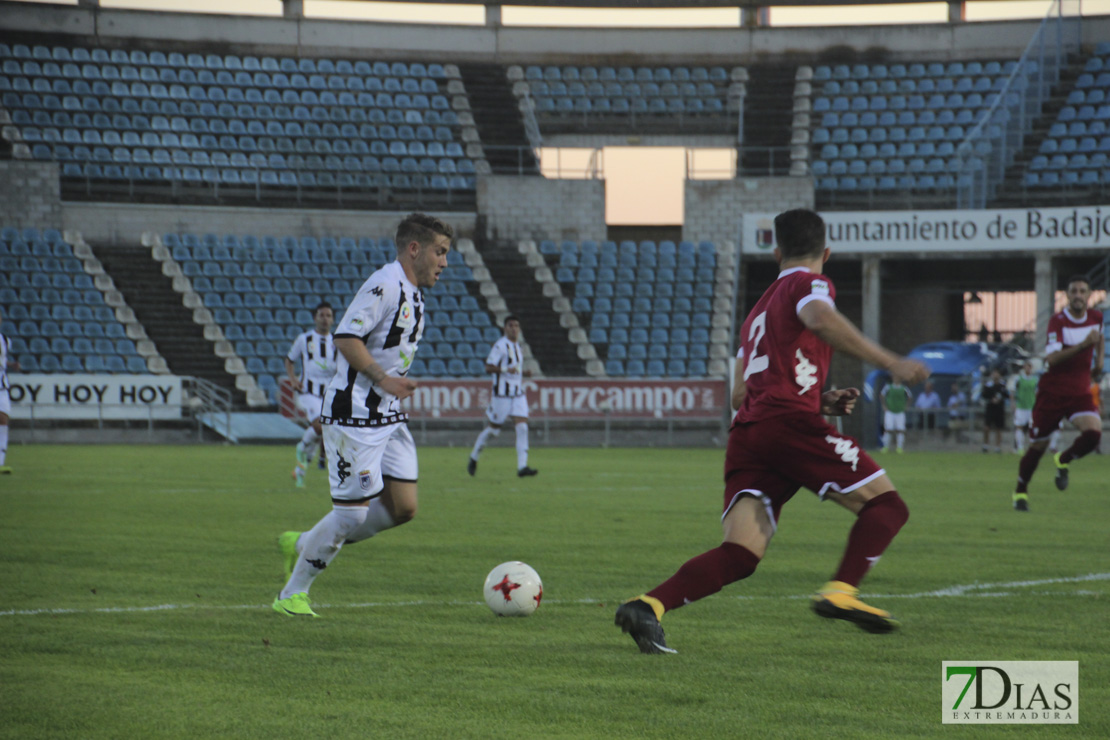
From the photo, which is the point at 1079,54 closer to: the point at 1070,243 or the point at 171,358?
the point at 1070,243

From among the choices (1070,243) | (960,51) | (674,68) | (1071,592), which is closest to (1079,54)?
(960,51)

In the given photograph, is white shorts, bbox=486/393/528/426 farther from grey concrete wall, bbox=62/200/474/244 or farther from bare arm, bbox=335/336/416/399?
grey concrete wall, bbox=62/200/474/244

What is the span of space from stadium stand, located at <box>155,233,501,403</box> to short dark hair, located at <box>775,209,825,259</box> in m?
25.4

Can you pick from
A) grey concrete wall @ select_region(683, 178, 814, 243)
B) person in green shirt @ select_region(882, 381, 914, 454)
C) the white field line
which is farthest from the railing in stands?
the white field line

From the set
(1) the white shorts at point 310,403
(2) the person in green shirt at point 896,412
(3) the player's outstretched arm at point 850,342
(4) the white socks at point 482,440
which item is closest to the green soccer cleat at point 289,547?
(3) the player's outstretched arm at point 850,342

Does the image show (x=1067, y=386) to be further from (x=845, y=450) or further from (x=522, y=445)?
(x=845, y=450)

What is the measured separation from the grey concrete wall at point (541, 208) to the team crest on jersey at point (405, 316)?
28.8 meters

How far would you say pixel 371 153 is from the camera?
118 ft

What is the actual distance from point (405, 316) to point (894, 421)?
77.3 feet

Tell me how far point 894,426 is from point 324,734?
25.8 meters

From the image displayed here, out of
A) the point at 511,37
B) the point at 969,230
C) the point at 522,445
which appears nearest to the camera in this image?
the point at 522,445

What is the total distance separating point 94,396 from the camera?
→ 95.2 ft

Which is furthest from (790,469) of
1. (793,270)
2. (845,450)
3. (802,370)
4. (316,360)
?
(316,360)

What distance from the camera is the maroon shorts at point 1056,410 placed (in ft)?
41.6
